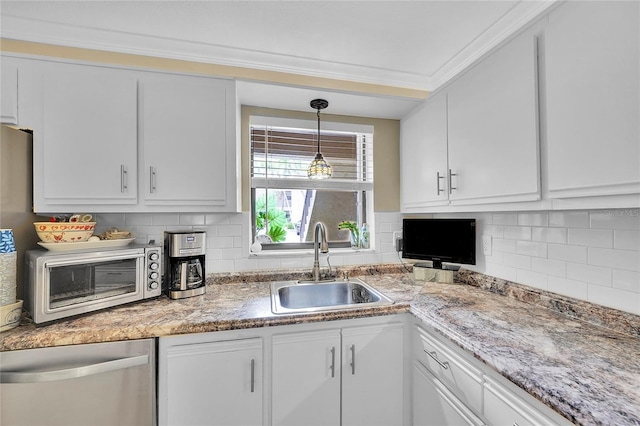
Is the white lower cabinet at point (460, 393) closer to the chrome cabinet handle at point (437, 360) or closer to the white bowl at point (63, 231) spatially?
the chrome cabinet handle at point (437, 360)

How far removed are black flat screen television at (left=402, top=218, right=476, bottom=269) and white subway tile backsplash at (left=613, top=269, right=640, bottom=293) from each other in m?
0.72

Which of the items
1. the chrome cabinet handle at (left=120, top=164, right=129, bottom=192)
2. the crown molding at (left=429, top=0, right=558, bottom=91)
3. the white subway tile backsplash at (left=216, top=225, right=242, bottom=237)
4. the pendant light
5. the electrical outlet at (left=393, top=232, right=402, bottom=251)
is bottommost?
the electrical outlet at (left=393, top=232, right=402, bottom=251)

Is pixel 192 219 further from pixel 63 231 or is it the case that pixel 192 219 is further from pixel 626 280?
pixel 626 280

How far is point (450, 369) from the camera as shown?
124 centimetres

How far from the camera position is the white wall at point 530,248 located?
1.19 meters

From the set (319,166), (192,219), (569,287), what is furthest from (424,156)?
(192,219)

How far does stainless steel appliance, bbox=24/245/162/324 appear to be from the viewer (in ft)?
4.00

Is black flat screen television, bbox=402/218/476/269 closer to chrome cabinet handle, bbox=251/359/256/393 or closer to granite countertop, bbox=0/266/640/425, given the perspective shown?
granite countertop, bbox=0/266/640/425

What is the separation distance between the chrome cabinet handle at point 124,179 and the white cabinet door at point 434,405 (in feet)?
6.03

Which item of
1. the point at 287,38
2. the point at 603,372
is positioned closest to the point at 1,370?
the point at 287,38

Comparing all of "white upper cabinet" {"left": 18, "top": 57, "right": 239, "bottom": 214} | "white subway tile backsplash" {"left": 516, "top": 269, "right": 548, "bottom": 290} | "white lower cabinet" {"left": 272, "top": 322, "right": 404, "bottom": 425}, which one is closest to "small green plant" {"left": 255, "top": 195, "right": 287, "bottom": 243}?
"white upper cabinet" {"left": 18, "top": 57, "right": 239, "bottom": 214}

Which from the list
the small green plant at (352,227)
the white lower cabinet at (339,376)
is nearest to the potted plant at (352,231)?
the small green plant at (352,227)

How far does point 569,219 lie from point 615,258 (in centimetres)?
25

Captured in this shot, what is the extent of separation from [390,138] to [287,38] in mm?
1210
